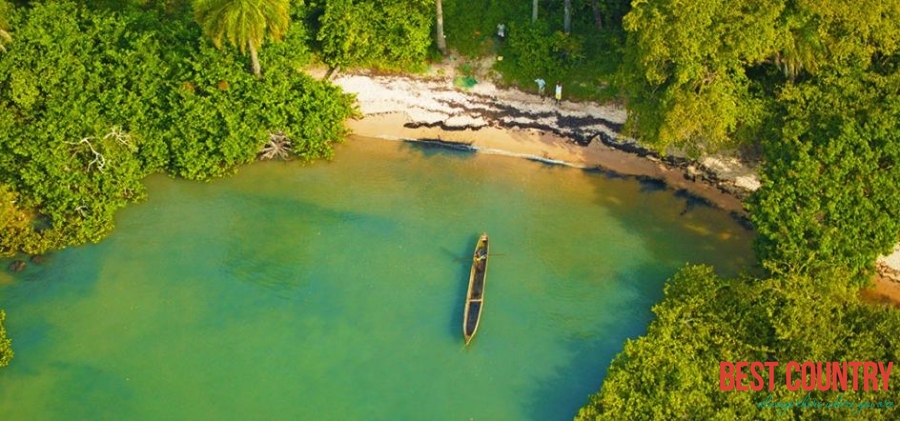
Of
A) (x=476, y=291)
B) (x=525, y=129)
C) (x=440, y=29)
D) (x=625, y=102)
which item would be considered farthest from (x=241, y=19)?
(x=625, y=102)

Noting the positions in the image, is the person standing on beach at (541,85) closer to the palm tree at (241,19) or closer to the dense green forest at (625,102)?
the dense green forest at (625,102)

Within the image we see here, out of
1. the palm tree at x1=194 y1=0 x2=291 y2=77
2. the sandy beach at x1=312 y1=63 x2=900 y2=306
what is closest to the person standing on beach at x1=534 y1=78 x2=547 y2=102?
the sandy beach at x1=312 y1=63 x2=900 y2=306

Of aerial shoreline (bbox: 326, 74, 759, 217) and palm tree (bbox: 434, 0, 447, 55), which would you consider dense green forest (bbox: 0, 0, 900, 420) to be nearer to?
palm tree (bbox: 434, 0, 447, 55)

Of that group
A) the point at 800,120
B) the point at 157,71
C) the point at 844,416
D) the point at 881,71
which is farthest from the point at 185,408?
the point at 881,71

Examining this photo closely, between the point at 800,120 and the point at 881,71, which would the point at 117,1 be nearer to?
the point at 800,120

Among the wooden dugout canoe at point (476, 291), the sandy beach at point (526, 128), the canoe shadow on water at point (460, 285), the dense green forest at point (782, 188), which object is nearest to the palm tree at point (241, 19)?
the sandy beach at point (526, 128)

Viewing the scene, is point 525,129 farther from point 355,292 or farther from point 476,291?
point 355,292
